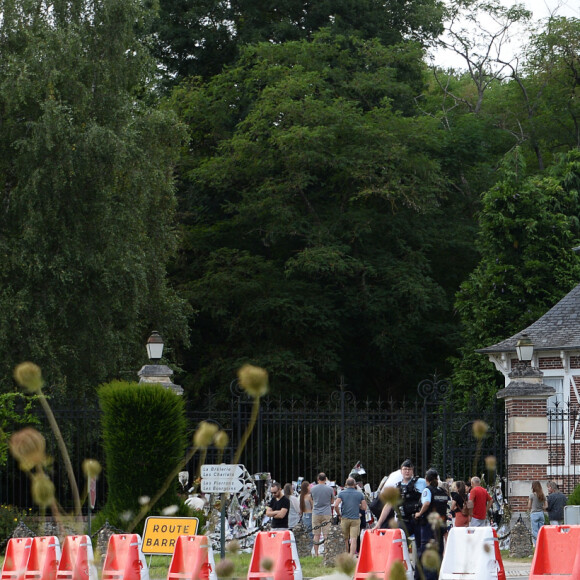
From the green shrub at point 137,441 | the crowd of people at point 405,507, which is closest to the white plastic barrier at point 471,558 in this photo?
the crowd of people at point 405,507

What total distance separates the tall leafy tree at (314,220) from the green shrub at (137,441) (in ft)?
53.8

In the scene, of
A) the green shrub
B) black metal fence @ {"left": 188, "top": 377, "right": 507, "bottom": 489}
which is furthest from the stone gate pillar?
the green shrub

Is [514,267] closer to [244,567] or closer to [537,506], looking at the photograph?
[537,506]

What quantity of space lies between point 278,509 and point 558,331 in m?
14.0

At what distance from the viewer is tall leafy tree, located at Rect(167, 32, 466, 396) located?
3628 centimetres

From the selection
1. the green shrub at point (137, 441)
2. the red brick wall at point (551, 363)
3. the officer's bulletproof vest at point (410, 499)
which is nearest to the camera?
the officer's bulletproof vest at point (410, 499)

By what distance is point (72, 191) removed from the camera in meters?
29.5

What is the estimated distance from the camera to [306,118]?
36469 mm

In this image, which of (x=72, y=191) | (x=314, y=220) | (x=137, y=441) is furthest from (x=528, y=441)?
(x=314, y=220)

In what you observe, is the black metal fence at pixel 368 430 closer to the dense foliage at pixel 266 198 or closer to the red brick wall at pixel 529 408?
the red brick wall at pixel 529 408

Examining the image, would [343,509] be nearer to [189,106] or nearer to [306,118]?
[306,118]

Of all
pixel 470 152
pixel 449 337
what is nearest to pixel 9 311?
pixel 449 337

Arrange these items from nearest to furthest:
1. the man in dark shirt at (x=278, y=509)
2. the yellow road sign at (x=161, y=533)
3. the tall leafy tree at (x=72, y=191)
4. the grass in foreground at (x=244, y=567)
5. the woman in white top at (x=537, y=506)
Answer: the yellow road sign at (x=161, y=533) → the grass in foreground at (x=244, y=567) → the man in dark shirt at (x=278, y=509) → the woman in white top at (x=537, y=506) → the tall leafy tree at (x=72, y=191)

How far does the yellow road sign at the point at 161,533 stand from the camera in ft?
50.1
